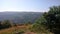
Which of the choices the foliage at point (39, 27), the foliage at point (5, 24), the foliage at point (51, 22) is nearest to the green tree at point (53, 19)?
the foliage at point (51, 22)

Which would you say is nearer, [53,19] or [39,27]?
[39,27]

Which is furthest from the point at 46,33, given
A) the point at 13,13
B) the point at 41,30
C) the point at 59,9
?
the point at 13,13

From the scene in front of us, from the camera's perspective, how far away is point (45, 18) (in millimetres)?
16016

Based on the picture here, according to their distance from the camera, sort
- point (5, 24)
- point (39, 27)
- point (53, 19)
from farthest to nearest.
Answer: point (5, 24) < point (53, 19) < point (39, 27)

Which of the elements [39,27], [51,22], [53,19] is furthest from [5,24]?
[53,19]

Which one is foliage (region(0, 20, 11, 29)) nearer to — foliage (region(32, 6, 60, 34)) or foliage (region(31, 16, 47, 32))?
foliage (region(31, 16, 47, 32))

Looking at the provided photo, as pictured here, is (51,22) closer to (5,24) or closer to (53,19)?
(53,19)

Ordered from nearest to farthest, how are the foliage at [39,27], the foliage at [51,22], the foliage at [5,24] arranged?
the foliage at [39,27], the foliage at [51,22], the foliage at [5,24]

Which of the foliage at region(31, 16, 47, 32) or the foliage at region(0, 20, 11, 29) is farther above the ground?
the foliage at region(31, 16, 47, 32)

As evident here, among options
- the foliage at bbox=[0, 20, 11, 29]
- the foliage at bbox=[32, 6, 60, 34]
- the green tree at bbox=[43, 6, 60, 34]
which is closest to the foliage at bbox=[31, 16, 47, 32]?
the foliage at bbox=[32, 6, 60, 34]

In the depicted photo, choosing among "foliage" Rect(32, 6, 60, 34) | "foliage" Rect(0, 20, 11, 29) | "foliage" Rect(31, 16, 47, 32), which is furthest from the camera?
"foliage" Rect(0, 20, 11, 29)

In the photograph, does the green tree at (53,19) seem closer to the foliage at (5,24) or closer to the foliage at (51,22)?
the foliage at (51,22)

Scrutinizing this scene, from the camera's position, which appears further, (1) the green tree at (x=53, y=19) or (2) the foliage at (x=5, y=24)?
(2) the foliage at (x=5, y=24)

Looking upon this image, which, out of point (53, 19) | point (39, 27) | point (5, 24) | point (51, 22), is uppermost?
point (53, 19)
